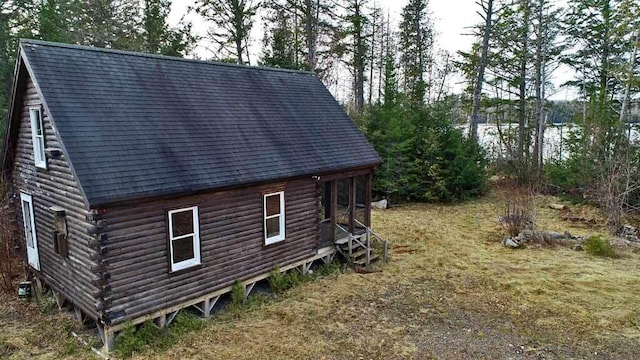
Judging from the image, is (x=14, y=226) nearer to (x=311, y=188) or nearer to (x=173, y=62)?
(x=173, y=62)

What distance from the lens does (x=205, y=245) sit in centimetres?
936

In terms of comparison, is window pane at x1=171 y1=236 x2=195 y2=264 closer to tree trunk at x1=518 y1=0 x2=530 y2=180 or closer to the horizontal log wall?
the horizontal log wall

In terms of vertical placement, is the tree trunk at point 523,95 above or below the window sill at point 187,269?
above

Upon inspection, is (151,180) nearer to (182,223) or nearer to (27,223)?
(182,223)

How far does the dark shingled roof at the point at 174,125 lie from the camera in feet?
26.6

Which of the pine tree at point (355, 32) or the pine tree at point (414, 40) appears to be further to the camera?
the pine tree at point (414, 40)

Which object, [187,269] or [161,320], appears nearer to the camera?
[161,320]

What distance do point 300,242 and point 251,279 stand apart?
6.31 feet

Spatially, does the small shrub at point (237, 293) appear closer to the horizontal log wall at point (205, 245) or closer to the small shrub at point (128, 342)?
the horizontal log wall at point (205, 245)

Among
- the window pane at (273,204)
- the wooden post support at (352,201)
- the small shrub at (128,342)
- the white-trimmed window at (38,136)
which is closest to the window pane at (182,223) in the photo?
the small shrub at (128,342)

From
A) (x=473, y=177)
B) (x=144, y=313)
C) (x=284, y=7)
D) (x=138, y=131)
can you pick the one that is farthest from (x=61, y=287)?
(x=284, y=7)

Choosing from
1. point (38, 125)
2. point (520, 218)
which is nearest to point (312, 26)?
point (520, 218)

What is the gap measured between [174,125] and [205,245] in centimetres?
295

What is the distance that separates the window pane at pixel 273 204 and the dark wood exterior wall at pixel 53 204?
4273 mm
